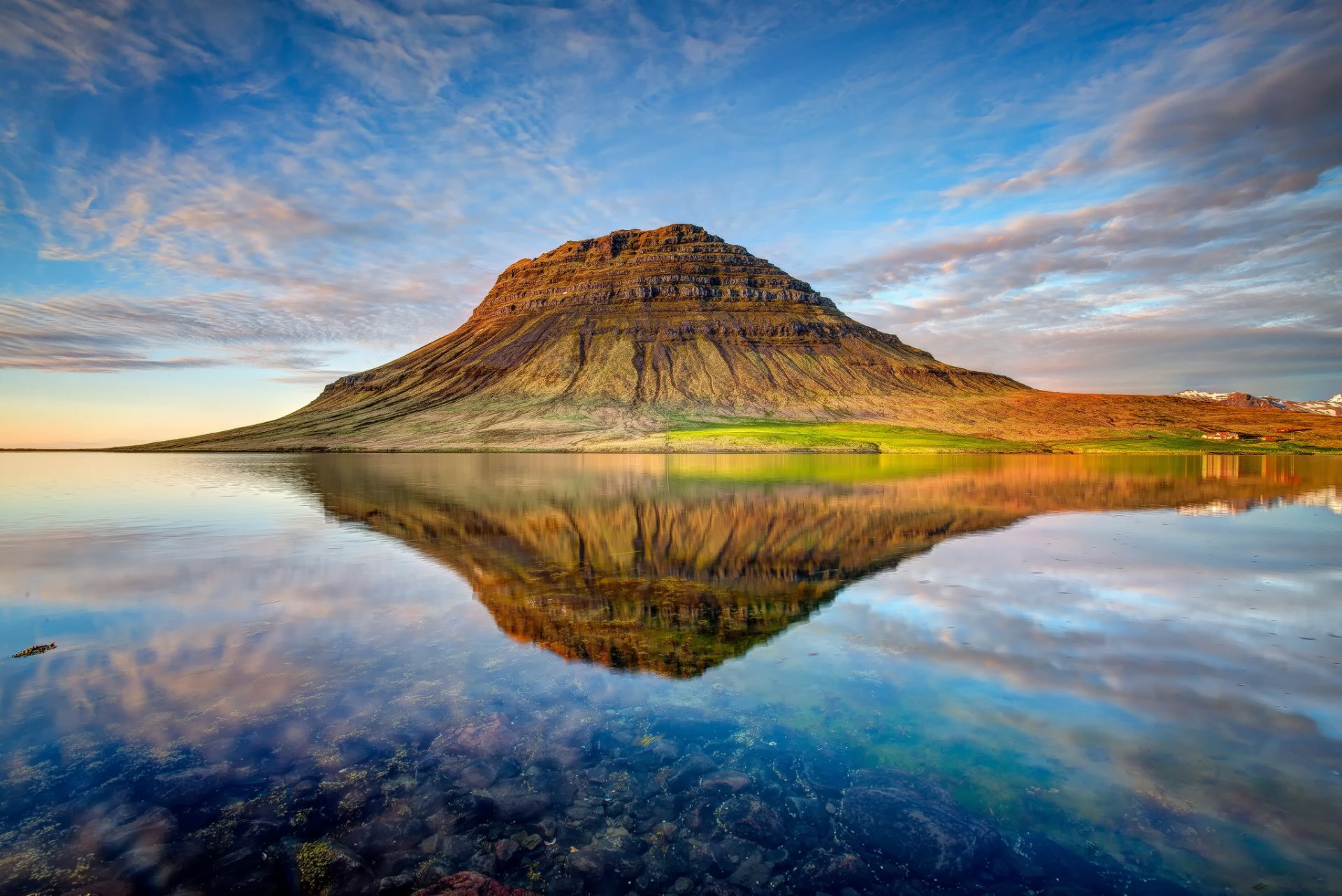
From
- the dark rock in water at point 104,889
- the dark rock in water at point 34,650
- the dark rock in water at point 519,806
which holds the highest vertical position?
the dark rock in water at point 34,650

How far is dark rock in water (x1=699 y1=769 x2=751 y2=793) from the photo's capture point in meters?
8.76

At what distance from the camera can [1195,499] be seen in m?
45.3

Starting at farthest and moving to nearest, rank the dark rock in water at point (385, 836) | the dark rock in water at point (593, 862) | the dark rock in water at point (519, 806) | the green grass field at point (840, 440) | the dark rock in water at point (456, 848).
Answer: the green grass field at point (840, 440), the dark rock in water at point (519, 806), the dark rock in water at point (385, 836), the dark rock in water at point (456, 848), the dark rock in water at point (593, 862)

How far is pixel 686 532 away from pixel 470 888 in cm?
2333

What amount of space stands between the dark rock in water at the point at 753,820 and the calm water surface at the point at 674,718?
0.04 m

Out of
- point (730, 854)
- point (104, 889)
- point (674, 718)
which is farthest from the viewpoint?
point (674, 718)

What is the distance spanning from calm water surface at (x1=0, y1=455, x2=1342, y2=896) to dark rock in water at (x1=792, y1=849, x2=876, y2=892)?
42 millimetres

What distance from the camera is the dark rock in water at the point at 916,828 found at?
7359 millimetres

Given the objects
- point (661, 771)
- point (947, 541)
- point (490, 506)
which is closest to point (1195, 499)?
point (947, 541)

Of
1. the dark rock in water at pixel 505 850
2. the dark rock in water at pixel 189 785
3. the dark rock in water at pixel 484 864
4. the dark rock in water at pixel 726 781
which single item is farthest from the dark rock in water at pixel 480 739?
the dark rock in water at pixel 726 781

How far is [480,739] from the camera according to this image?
1011 centimetres

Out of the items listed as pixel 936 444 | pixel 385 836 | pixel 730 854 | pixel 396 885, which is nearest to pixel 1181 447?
pixel 936 444

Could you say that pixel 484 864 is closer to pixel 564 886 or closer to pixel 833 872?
pixel 564 886

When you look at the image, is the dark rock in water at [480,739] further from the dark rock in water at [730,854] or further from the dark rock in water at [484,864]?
the dark rock in water at [730,854]
